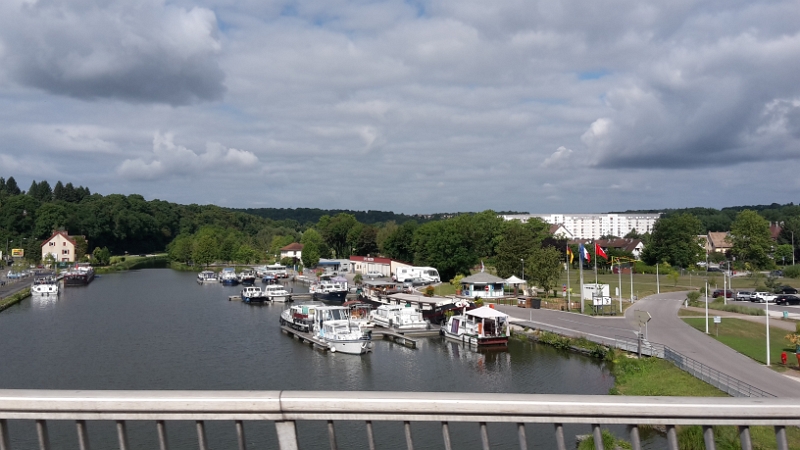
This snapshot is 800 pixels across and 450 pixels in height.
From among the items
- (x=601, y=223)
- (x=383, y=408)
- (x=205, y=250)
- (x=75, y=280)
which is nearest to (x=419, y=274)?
(x=75, y=280)

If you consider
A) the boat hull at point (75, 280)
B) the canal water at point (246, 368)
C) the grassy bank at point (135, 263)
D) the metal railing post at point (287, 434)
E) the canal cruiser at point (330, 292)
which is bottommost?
the canal water at point (246, 368)

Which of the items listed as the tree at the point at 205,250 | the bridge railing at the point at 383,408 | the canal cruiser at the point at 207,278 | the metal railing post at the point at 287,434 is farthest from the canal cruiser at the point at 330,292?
the bridge railing at the point at 383,408

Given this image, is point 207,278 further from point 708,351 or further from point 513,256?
point 708,351

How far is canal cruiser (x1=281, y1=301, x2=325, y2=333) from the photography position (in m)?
35.8

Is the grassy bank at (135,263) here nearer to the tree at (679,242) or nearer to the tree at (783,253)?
the tree at (679,242)

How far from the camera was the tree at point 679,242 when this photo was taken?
2650 inches

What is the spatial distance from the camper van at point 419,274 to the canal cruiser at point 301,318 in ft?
72.5

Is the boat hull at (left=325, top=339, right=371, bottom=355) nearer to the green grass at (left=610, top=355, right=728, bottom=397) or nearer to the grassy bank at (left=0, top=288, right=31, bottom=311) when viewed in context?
the green grass at (left=610, top=355, right=728, bottom=397)

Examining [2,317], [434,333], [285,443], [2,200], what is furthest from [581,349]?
[2,200]

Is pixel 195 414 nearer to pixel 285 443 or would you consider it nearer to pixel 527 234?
pixel 285 443

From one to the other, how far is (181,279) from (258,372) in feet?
177

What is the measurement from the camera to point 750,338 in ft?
89.6

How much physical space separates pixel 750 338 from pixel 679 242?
42838 mm

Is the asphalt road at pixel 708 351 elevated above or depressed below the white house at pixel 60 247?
below
